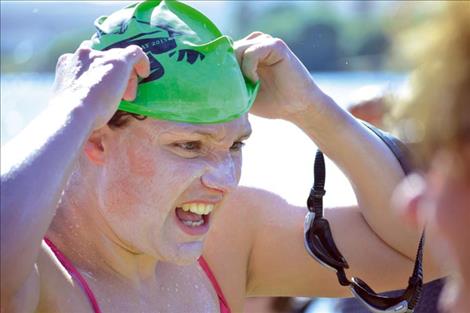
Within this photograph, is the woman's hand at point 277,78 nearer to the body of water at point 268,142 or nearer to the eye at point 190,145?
the eye at point 190,145

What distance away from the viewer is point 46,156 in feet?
6.79

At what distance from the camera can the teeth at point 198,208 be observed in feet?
8.31

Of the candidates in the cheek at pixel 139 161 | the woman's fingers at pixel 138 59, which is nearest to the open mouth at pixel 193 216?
the cheek at pixel 139 161

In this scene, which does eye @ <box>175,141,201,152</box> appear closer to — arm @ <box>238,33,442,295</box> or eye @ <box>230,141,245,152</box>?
eye @ <box>230,141,245,152</box>

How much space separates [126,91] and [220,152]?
0.28m

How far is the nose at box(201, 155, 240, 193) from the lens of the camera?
252 cm

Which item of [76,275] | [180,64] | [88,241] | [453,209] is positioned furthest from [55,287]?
[453,209]

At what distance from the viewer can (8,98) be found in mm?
5531

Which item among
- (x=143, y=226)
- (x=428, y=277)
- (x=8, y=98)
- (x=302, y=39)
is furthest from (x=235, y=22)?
(x=143, y=226)

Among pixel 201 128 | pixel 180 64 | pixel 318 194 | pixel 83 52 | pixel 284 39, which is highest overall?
pixel 83 52

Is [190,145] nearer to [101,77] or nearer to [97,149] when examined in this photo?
[97,149]

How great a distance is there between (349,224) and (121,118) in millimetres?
848

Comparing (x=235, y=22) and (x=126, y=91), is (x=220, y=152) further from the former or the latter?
(x=235, y=22)

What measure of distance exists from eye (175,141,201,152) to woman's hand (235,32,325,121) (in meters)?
0.24
